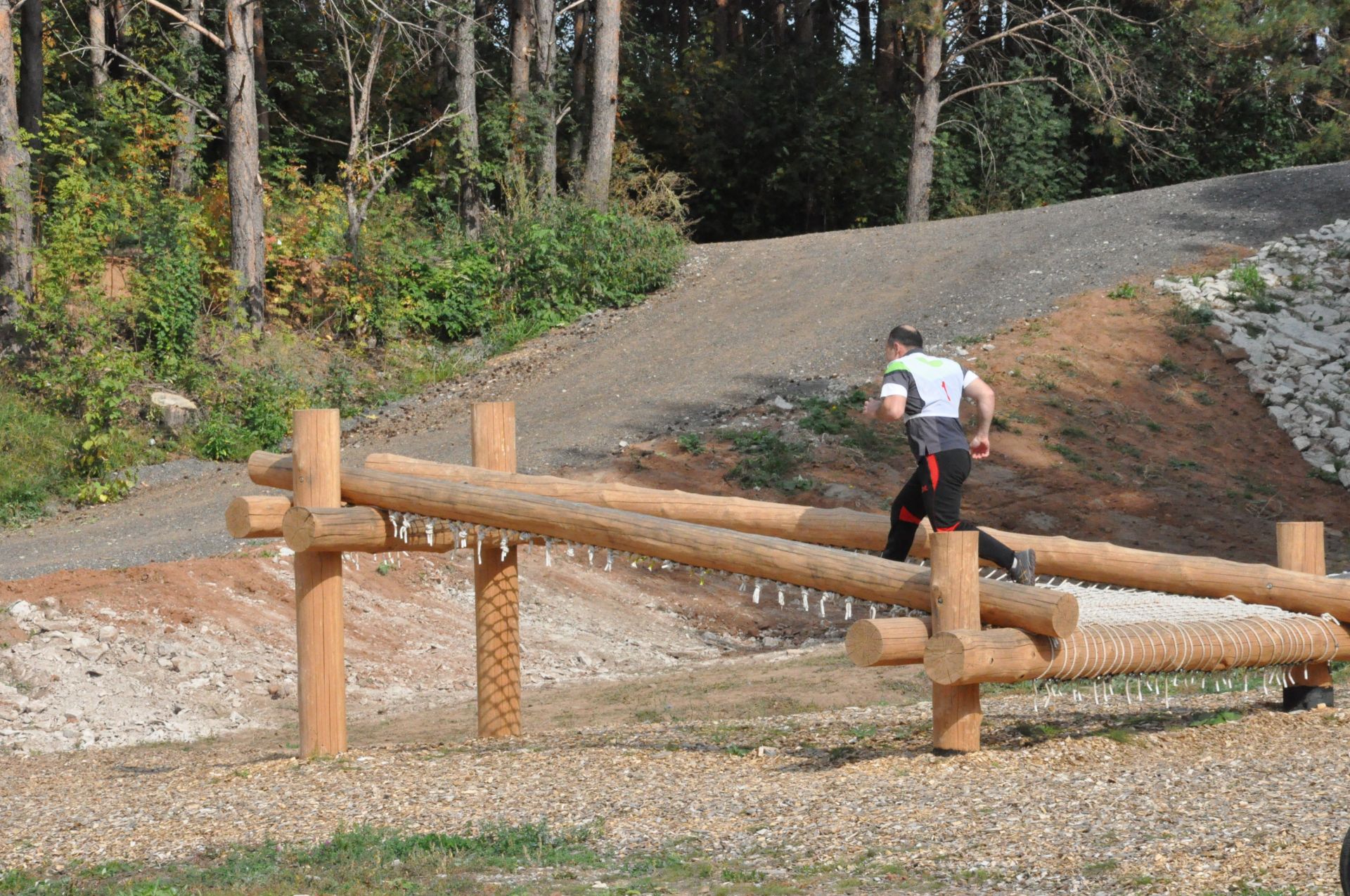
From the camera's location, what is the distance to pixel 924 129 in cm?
2694

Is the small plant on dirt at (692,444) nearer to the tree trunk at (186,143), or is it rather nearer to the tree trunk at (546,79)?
the tree trunk at (546,79)

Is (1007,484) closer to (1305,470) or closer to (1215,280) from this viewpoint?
(1305,470)

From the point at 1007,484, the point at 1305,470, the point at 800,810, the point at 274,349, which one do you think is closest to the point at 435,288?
the point at 274,349

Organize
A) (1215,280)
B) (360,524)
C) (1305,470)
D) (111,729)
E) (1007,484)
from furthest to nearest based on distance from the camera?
(1215,280)
(1305,470)
(1007,484)
(111,729)
(360,524)

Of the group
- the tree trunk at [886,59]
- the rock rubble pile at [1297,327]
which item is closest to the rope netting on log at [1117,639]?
the rock rubble pile at [1297,327]

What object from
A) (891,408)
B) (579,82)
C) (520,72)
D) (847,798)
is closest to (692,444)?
(891,408)

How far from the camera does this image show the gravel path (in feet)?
50.8

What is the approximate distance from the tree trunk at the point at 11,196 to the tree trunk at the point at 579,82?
12.3 m

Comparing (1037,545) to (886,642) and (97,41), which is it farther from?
(97,41)

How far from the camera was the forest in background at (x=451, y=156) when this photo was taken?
719 inches

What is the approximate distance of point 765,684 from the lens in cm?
932

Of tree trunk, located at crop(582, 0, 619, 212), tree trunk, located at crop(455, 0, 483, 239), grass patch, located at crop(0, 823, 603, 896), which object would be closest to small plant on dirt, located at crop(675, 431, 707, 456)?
grass patch, located at crop(0, 823, 603, 896)

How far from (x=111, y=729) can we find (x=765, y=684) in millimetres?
4272

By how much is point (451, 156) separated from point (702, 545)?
62.6 feet
